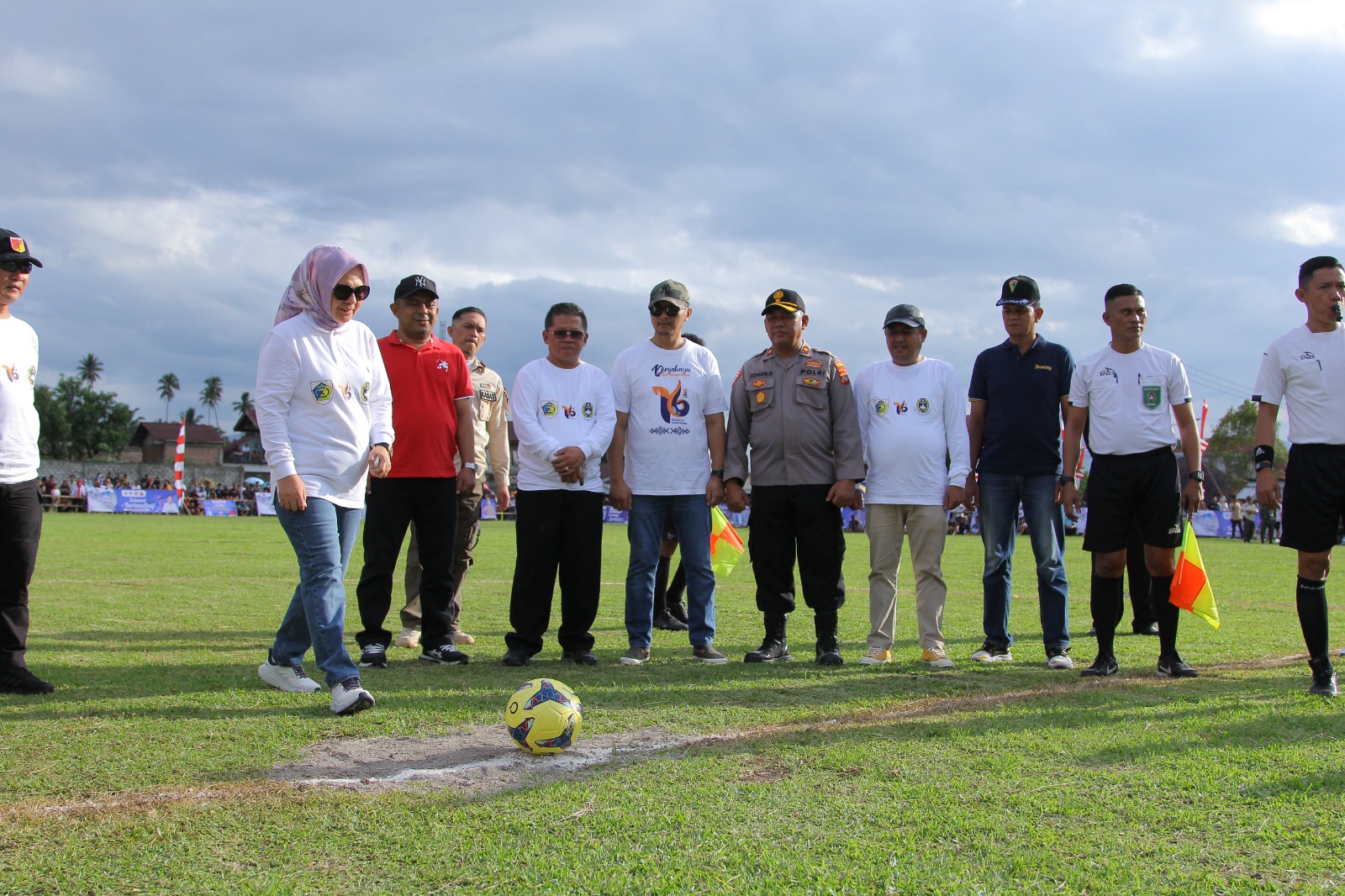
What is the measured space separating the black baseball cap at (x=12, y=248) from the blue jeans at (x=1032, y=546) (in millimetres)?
5674

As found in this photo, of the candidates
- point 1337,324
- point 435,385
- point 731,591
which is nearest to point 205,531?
point 731,591

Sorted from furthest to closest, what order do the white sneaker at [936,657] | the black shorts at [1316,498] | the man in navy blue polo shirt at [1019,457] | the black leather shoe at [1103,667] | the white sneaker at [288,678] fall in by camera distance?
the man in navy blue polo shirt at [1019,457] → the white sneaker at [936,657] → the black leather shoe at [1103,667] → the black shorts at [1316,498] → the white sneaker at [288,678]

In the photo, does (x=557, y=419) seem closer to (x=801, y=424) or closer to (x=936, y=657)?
(x=801, y=424)

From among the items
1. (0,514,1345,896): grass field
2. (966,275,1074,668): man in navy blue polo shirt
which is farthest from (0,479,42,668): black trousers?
(966,275,1074,668): man in navy blue polo shirt

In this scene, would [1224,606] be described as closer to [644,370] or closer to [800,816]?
[644,370]

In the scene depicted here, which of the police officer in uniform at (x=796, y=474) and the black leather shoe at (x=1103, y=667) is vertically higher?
the police officer in uniform at (x=796, y=474)

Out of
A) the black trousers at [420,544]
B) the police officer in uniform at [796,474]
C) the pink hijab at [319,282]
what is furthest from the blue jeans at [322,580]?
the police officer in uniform at [796,474]

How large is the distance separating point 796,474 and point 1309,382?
2811 mm

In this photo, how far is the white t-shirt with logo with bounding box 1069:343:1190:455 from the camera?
5.79m

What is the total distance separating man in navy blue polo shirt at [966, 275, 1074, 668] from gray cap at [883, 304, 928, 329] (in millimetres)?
641

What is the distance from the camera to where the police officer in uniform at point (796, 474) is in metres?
6.11

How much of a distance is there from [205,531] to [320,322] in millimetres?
22876

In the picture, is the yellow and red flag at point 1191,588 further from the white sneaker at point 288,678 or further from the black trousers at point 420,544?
the white sneaker at point 288,678

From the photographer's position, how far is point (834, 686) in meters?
5.15
